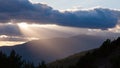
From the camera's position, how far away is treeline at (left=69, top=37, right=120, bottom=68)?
11869cm

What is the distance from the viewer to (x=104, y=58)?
409 ft

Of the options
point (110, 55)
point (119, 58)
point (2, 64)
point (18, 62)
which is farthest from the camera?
point (18, 62)

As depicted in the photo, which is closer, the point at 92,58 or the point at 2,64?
the point at 92,58

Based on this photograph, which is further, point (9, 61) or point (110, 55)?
point (9, 61)

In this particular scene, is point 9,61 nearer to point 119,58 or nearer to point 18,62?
point 18,62

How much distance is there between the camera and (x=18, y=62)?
146875 millimetres

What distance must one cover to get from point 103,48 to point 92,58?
258 inches

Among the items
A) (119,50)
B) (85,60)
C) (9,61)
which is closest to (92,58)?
(85,60)

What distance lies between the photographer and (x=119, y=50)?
5012 inches

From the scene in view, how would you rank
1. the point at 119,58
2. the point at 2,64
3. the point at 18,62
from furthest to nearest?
the point at 18,62
the point at 2,64
the point at 119,58

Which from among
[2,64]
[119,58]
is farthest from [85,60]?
[2,64]

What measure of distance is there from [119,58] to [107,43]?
1236 cm

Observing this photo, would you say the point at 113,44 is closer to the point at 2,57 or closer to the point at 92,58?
the point at 92,58

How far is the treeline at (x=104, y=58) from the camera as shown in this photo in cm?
11869
